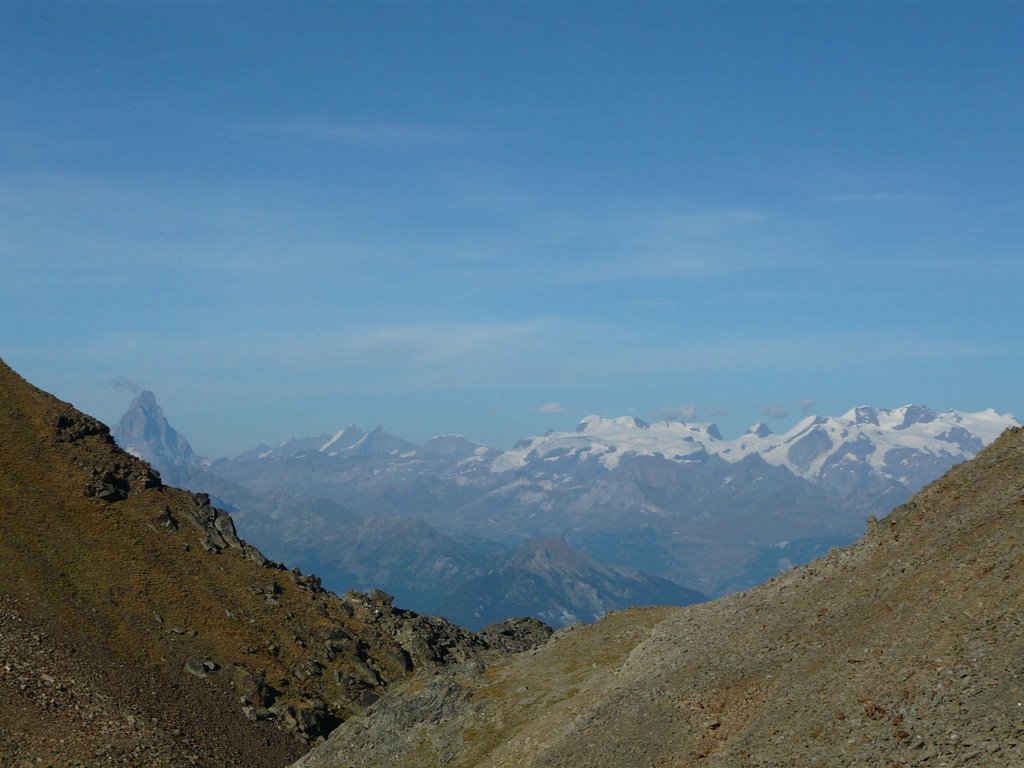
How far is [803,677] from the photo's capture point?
53281mm

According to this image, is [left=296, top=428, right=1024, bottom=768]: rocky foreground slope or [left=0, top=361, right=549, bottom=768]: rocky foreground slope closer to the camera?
[left=296, top=428, right=1024, bottom=768]: rocky foreground slope

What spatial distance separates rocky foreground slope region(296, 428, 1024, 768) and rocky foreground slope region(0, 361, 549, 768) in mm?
17500

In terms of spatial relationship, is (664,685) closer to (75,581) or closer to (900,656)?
(900,656)

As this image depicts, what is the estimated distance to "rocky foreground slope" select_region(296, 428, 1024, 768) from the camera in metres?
43.5

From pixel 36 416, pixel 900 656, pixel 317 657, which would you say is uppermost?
pixel 36 416

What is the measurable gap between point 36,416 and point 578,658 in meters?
87.0

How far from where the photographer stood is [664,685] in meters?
62.3

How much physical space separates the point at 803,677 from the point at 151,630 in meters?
78.6

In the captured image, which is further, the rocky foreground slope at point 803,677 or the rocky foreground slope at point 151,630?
the rocky foreground slope at point 151,630

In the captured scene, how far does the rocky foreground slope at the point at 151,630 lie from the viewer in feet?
291

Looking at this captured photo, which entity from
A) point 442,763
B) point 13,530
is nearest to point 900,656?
point 442,763

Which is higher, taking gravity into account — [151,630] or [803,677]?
[803,677]

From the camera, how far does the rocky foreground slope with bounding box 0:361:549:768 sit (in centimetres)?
8881

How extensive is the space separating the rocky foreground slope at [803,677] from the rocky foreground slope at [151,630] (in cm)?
1750
